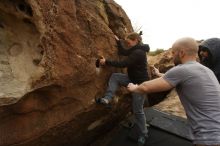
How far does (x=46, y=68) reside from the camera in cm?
462

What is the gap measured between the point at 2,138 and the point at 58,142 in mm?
1387

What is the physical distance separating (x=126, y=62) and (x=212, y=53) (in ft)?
4.63

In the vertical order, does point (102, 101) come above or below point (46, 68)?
below

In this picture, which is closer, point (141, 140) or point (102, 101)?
point (102, 101)

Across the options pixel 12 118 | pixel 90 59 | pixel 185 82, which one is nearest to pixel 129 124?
pixel 90 59

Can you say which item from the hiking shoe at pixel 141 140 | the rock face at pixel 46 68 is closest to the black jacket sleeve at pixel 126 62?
the rock face at pixel 46 68

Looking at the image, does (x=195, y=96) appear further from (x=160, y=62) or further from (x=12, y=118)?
(x=160, y=62)

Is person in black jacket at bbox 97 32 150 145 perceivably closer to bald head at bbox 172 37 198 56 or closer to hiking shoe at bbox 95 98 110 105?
hiking shoe at bbox 95 98 110 105

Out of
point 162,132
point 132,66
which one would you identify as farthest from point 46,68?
point 162,132

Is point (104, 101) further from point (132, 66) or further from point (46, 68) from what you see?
point (46, 68)

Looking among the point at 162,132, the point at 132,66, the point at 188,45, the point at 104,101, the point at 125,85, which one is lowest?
the point at 162,132

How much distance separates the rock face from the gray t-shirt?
1.73 m

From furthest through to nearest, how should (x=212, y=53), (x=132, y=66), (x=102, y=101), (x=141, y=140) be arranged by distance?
(x=141, y=140) → (x=132, y=66) → (x=102, y=101) → (x=212, y=53)

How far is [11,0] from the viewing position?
15.4 feet
